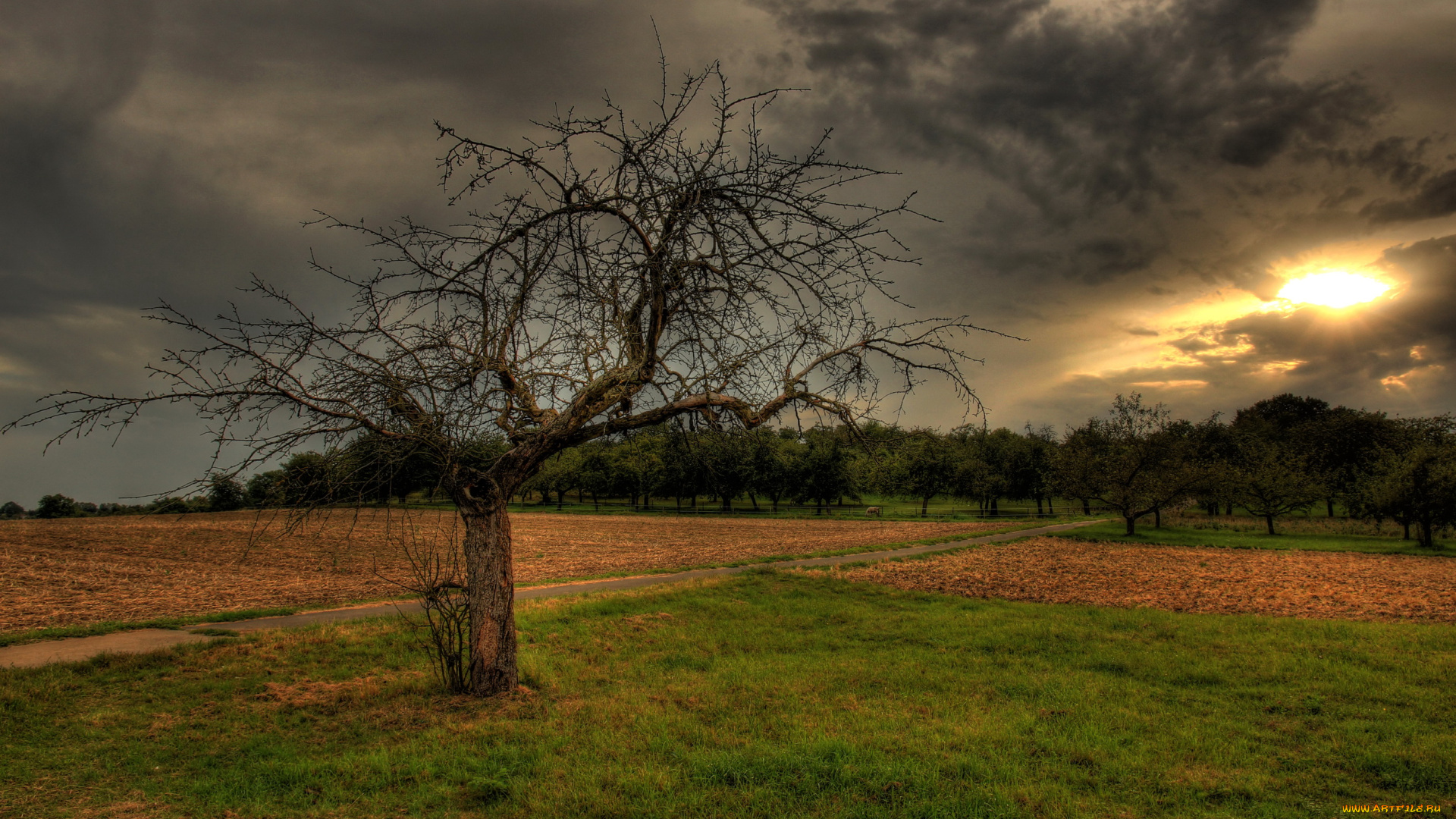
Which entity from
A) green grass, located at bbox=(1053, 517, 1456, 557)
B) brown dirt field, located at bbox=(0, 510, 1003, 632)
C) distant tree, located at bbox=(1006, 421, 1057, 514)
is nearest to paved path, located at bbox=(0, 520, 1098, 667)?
brown dirt field, located at bbox=(0, 510, 1003, 632)

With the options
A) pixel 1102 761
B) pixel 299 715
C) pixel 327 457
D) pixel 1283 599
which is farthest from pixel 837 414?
pixel 1283 599

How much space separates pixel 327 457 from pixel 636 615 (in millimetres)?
7470

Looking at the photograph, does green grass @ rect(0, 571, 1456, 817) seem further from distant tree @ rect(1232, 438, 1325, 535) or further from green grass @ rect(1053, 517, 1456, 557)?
distant tree @ rect(1232, 438, 1325, 535)

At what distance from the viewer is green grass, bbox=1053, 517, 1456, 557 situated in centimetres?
3059

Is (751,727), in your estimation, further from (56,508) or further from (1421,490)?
(56,508)

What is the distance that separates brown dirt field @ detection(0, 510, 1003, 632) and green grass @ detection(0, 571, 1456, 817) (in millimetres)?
1933

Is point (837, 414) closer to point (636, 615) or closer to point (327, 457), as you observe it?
point (327, 457)

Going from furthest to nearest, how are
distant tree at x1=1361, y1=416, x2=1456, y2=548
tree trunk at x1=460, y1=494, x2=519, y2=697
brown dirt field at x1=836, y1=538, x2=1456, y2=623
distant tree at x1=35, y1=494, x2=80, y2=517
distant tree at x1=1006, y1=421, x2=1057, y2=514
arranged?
distant tree at x1=1006, y1=421, x2=1057, y2=514, distant tree at x1=35, y1=494, x2=80, y2=517, distant tree at x1=1361, y1=416, x2=1456, y2=548, brown dirt field at x1=836, y1=538, x2=1456, y2=623, tree trunk at x1=460, y1=494, x2=519, y2=697

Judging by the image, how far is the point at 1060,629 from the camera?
37.3 feet

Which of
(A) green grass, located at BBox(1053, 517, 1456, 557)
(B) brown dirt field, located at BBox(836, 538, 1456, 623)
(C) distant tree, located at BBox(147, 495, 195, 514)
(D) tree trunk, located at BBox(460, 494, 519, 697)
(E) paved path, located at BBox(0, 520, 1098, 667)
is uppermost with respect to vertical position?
(C) distant tree, located at BBox(147, 495, 195, 514)

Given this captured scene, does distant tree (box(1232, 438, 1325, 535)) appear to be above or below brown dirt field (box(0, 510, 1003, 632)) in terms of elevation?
above

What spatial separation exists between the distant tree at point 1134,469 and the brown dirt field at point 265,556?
7595 mm

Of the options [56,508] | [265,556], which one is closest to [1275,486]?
[265,556]

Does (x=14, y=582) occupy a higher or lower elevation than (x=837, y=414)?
lower
